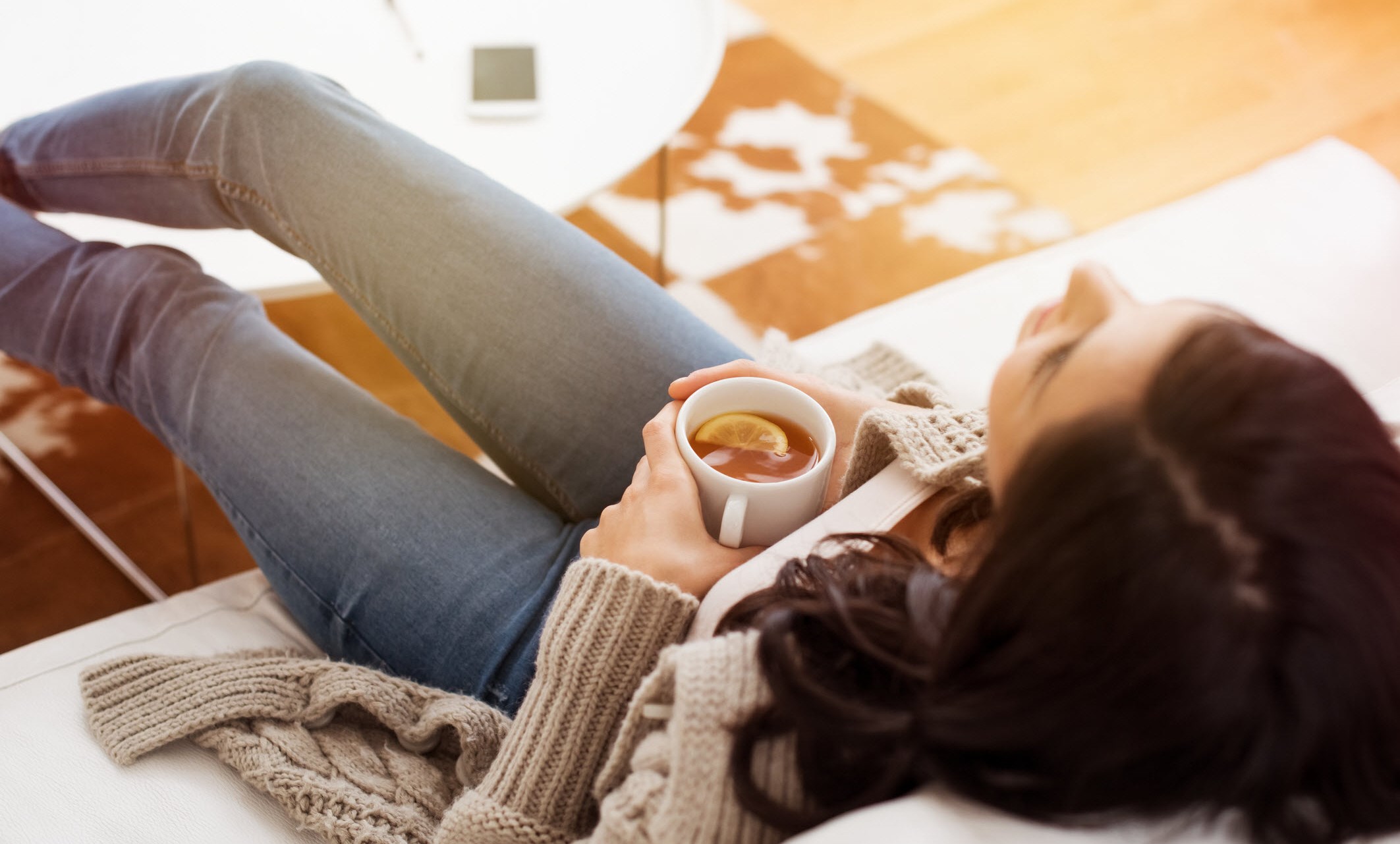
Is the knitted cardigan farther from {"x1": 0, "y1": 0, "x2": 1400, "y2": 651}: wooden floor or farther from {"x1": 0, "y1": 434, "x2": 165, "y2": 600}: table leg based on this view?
{"x1": 0, "y1": 0, "x2": 1400, "y2": 651}: wooden floor

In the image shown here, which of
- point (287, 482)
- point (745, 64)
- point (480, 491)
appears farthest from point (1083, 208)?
point (287, 482)

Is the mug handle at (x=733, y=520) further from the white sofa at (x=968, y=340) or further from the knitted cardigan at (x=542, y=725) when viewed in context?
the white sofa at (x=968, y=340)

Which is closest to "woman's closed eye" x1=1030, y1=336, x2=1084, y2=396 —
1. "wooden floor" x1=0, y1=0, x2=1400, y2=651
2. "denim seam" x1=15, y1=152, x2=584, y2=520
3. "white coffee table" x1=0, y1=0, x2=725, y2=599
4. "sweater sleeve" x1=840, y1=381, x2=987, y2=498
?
"sweater sleeve" x1=840, y1=381, x2=987, y2=498

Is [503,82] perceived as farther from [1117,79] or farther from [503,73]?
[1117,79]

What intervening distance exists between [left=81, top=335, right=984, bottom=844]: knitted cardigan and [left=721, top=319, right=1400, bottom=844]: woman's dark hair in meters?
0.06

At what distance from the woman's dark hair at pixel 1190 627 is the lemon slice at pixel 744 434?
0.27m

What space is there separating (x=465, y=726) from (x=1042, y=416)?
49cm

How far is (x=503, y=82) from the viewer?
1.31 metres

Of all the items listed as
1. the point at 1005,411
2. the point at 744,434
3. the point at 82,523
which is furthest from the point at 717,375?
the point at 82,523

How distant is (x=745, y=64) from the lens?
2.29 meters

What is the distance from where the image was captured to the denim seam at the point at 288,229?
38.2 inches

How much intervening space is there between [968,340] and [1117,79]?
1603 millimetres

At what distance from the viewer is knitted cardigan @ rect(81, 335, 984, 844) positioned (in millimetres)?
549

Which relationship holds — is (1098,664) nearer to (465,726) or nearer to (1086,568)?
(1086,568)
